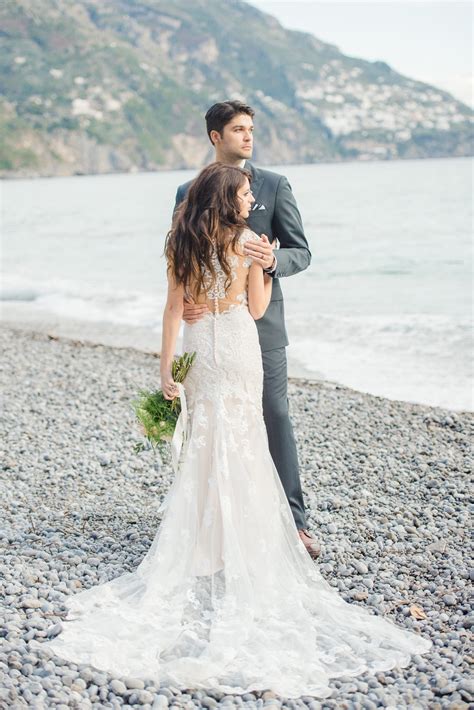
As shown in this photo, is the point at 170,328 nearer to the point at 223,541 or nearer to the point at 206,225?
the point at 206,225

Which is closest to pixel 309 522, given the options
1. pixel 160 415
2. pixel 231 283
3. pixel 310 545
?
pixel 310 545

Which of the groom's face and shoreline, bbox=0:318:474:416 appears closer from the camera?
the groom's face

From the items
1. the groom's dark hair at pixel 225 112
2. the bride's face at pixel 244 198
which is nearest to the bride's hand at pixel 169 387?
the bride's face at pixel 244 198

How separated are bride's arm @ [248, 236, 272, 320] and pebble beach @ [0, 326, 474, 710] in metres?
1.65

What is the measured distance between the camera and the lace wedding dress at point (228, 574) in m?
3.84

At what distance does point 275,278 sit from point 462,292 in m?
17.9

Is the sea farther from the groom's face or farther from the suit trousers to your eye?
the groom's face

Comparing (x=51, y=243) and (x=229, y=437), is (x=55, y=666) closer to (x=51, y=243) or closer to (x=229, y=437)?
(x=229, y=437)

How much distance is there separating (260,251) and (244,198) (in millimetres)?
278

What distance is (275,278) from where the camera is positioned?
15.3ft

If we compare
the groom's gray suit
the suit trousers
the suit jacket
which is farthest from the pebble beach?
the suit jacket

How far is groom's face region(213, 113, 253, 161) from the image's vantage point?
4.56m

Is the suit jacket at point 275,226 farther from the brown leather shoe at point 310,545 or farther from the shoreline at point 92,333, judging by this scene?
the shoreline at point 92,333

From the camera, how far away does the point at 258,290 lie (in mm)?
4410
